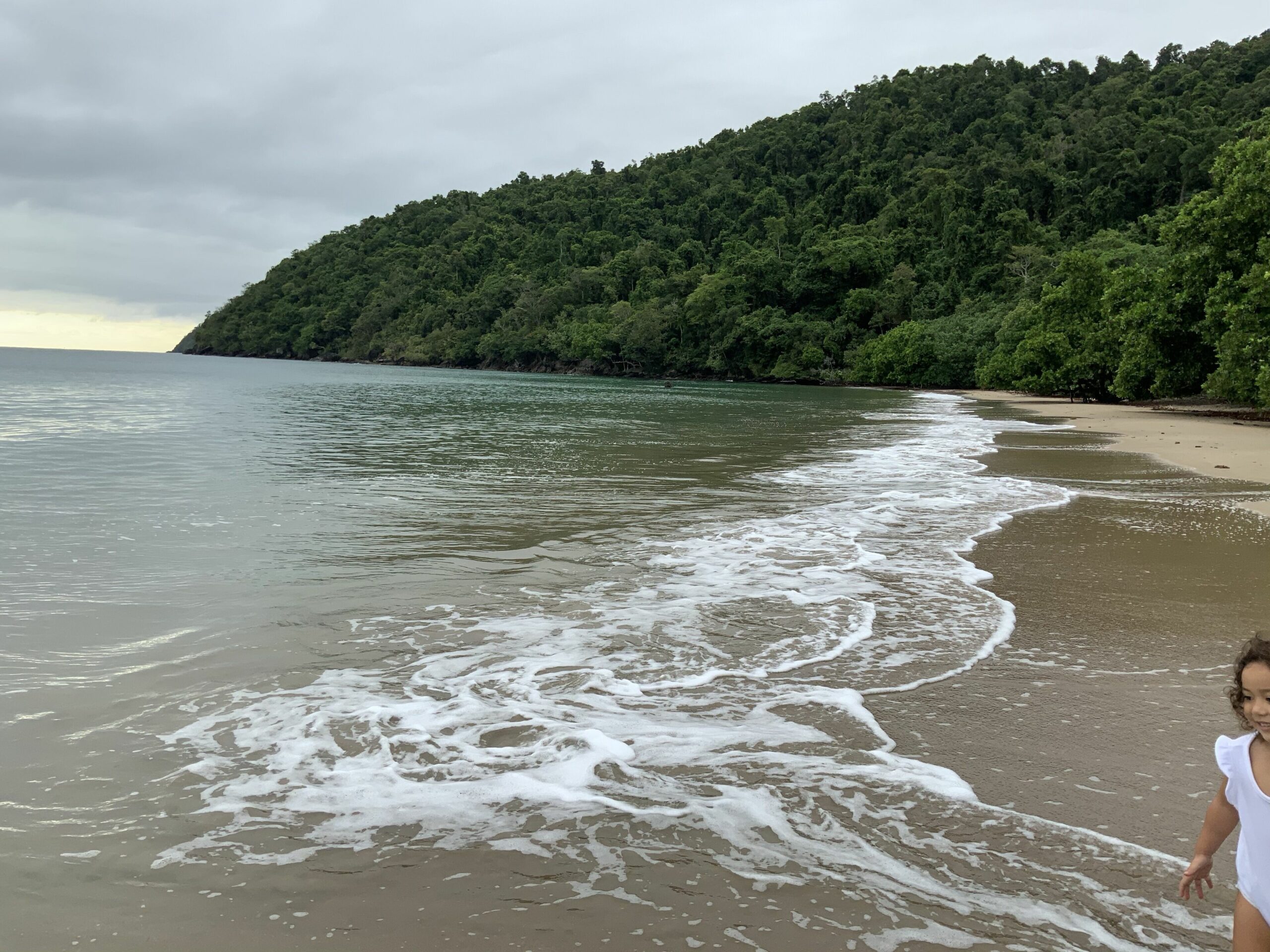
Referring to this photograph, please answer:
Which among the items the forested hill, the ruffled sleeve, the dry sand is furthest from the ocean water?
the forested hill

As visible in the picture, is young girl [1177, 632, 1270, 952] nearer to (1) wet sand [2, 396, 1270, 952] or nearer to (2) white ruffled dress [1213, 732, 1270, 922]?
(2) white ruffled dress [1213, 732, 1270, 922]

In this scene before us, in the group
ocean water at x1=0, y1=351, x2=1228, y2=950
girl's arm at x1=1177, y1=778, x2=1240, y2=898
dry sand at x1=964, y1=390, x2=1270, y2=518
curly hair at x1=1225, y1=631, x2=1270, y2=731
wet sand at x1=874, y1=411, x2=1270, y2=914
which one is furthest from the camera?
dry sand at x1=964, y1=390, x2=1270, y2=518

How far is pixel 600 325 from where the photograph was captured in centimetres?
12350

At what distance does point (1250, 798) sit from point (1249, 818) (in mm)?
57

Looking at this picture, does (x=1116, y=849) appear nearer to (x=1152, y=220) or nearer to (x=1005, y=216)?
(x=1152, y=220)

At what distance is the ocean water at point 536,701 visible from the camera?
10.7ft

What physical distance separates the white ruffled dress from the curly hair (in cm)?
7

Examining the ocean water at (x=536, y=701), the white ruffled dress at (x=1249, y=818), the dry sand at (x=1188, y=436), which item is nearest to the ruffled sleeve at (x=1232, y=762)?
the white ruffled dress at (x=1249, y=818)

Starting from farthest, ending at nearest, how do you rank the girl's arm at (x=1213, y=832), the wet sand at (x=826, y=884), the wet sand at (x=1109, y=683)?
the wet sand at (x=1109, y=683) < the wet sand at (x=826, y=884) < the girl's arm at (x=1213, y=832)

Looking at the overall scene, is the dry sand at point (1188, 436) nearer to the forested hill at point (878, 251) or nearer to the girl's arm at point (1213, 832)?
the forested hill at point (878, 251)

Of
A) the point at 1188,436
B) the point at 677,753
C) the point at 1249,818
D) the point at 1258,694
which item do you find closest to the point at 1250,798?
the point at 1249,818

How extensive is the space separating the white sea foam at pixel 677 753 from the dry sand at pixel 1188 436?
828 cm

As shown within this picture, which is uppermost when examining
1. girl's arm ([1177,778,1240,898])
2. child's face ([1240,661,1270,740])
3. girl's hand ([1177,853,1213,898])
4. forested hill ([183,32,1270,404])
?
forested hill ([183,32,1270,404])

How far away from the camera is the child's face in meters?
2.32
